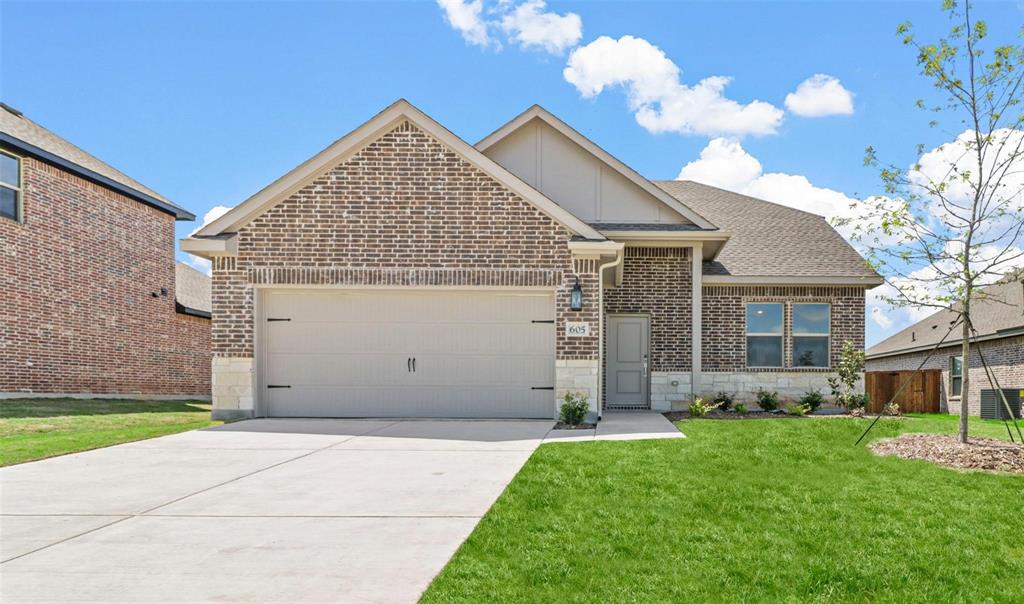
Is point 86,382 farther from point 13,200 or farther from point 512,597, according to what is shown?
point 512,597

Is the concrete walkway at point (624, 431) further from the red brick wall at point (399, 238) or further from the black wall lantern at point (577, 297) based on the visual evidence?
the black wall lantern at point (577, 297)

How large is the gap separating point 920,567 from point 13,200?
20.6 metres

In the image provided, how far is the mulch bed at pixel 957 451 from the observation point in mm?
9508

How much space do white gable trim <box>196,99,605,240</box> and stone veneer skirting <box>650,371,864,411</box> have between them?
5.04 metres

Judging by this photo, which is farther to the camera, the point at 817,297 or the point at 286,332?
the point at 817,297

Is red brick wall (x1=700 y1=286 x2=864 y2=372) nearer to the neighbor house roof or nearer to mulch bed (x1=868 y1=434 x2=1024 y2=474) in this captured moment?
the neighbor house roof

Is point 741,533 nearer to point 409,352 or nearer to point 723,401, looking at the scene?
point 409,352

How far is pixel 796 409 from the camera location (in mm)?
16844

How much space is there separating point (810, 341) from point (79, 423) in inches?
615

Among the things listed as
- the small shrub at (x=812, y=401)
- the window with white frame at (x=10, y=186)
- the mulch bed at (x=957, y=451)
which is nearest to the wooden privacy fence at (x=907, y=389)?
the small shrub at (x=812, y=401)

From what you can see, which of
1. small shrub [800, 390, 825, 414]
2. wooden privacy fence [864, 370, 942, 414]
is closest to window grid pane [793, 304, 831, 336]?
small shrub [800, 390, 825, 414]

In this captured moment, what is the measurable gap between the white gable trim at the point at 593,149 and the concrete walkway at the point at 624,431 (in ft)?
15.1

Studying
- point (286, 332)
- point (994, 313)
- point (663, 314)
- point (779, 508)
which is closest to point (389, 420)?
point (286, 332)

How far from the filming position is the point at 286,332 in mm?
14602
